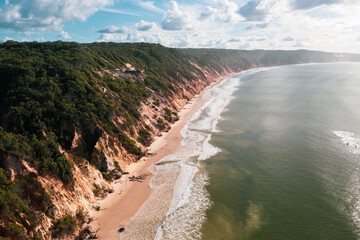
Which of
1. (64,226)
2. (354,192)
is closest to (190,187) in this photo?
(64,226)

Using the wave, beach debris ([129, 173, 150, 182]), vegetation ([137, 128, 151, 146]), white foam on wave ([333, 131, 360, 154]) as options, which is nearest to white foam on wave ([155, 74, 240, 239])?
the wave

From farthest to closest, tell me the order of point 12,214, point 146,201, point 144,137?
point 144,137 < point 146,201 < point 12,214

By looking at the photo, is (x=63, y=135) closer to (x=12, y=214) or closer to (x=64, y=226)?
(x=64, y=226)

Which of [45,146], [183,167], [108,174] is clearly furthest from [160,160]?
[45,146]

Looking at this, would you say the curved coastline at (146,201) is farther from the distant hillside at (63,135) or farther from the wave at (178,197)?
the distant hillside at (63,135)

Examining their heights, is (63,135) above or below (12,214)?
above

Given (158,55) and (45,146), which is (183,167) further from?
(158,55)
